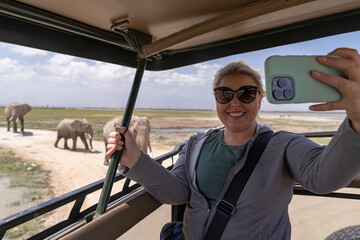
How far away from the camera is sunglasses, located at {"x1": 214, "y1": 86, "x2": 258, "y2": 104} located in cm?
95

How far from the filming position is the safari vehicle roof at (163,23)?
83 cm

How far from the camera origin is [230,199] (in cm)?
90

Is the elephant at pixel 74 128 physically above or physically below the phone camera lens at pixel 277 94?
below

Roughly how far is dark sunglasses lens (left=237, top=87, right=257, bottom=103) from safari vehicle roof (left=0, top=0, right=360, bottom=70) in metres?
0.26

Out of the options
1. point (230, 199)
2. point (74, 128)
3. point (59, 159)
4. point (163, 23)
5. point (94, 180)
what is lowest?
point (94, 180)

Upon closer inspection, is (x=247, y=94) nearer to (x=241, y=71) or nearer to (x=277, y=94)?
(x=241, y=71)

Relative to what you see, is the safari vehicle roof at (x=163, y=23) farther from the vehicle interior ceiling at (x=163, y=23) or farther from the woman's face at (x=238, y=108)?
the woman's face at (x=238, y=108)

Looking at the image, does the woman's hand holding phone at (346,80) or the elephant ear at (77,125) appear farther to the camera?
the elephant ear at (77,125)

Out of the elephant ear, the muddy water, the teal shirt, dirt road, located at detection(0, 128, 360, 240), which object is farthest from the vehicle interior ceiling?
the muddy water

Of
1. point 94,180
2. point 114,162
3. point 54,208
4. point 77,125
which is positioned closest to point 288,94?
point 114,162

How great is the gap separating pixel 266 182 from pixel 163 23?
79 centimetres

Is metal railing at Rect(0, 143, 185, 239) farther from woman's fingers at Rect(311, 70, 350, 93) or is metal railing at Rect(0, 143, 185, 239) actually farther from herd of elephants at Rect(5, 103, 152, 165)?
herd of elephants at Rect(5, 103, 152, 165)

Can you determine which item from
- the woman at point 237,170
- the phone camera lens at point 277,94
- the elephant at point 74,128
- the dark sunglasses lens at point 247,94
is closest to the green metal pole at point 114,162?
the woman at point 237,170

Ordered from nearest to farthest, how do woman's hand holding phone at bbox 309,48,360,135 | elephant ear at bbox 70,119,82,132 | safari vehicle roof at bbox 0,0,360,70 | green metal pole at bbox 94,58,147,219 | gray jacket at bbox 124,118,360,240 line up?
woman's hand holding phone at bbox 309,48,360,135, gray jacket at bbox 124,118,360,240, safari vehicle roof at bbox 0,0,360,70, green metal pole at bbox 94,58,147,219, elephant ear at bbox 70,119,82,132
